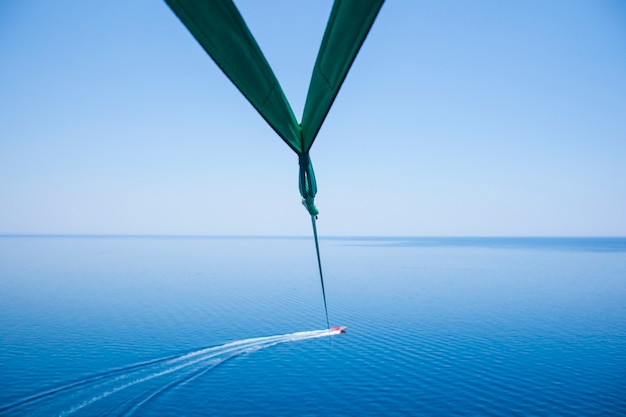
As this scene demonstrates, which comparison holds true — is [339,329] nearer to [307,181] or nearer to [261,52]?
[307,181]

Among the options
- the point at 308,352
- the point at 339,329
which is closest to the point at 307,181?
the point at 308,352

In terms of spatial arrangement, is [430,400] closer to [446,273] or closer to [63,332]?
[63,332]

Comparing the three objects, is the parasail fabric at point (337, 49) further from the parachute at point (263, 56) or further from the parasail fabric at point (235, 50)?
the parasail fabric at point (235, 50)

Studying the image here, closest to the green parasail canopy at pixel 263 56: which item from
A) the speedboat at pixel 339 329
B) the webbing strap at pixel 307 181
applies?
the webbing strap at pixel 307 181

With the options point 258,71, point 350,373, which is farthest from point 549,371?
point 258,71

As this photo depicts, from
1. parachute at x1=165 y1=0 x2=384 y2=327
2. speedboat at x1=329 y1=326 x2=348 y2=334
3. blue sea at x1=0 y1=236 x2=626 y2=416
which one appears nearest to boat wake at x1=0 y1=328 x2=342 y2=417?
blue sea at x1=0 y1=236 x2=626 y2=416

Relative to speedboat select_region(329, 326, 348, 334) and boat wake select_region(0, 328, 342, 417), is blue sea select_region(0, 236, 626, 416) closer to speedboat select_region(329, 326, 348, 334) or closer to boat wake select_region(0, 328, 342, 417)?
boat wake select_region(0, 328, 342, 417)
